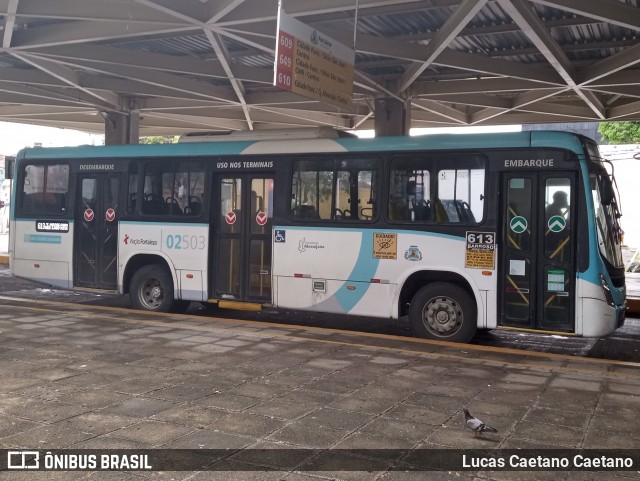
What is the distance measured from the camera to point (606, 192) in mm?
9148

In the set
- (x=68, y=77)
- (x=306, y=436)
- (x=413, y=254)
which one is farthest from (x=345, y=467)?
(x=68, y=77)

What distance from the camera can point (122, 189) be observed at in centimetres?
1230

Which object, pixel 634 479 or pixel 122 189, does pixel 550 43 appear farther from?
pixel 634 479

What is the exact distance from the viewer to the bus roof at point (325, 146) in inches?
363

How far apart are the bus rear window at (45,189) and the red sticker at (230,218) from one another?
3.61 m

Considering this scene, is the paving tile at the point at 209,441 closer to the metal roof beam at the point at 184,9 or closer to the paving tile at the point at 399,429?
the paving tile at the point at 399,429

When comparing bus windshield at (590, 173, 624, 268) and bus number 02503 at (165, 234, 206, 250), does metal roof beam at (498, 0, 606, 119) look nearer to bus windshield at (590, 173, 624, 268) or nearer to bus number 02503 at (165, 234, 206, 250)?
bus windshield at (590, 173, 624, 268)

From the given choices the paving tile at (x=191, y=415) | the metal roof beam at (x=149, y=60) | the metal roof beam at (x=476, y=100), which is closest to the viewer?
the paving tile at (x=191, y=415)

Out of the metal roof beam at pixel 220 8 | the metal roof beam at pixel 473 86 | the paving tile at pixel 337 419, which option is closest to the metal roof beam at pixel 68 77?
the metal roof beam at pixel 220 8

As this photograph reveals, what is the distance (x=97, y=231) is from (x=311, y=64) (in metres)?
5.33

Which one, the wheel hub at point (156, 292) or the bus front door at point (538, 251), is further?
the wheel hub at point (156, 292)

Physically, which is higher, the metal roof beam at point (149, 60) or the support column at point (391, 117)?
the metal roof beam at point (149, 60)

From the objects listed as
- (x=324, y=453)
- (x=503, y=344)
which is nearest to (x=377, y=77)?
(x=503, y=344)

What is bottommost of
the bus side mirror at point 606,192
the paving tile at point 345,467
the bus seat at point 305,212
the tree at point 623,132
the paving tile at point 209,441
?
the paving tile at point 345,467
